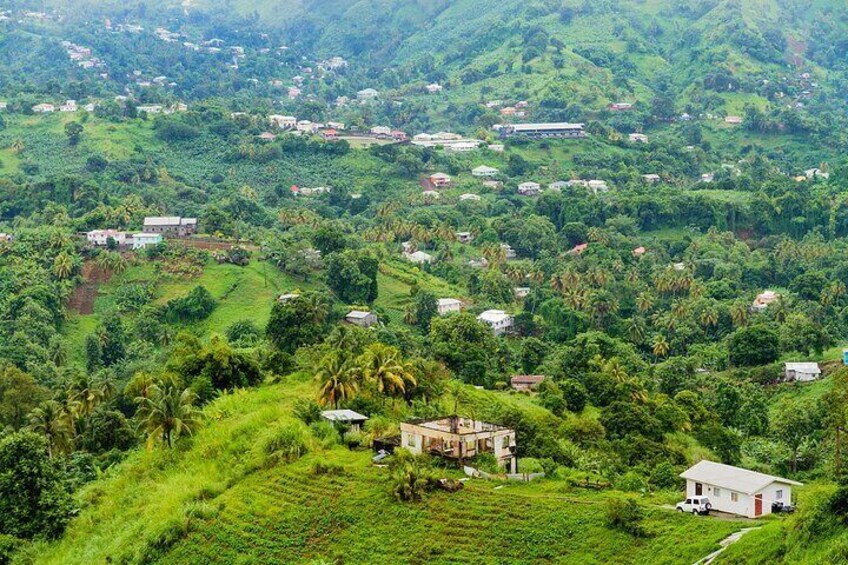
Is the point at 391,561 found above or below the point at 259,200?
below

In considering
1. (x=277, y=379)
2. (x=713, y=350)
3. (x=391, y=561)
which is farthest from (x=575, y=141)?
(x=391, y=561)

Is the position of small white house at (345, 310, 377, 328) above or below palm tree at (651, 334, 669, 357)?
above

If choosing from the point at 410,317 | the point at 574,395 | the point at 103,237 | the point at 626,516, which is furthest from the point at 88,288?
the point at 626,516

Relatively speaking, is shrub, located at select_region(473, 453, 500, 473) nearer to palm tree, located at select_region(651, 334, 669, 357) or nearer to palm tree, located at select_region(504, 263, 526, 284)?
palm tree, located at select_region(651, 334, 669, 357)

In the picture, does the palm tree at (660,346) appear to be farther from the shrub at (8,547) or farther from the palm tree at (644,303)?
the shrub at (8,547)

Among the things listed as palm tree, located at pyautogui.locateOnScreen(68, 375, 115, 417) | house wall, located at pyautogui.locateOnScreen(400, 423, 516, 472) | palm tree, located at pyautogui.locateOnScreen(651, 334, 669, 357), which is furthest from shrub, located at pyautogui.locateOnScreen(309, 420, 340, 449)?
palm tree, located at pyautogui.locateOnScreen(651, 334, 669, 357)

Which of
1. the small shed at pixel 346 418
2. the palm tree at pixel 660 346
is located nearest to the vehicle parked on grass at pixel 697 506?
the small shed at pixel 346 418

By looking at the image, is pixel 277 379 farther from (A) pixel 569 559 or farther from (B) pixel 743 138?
(B) pixel 743 138
